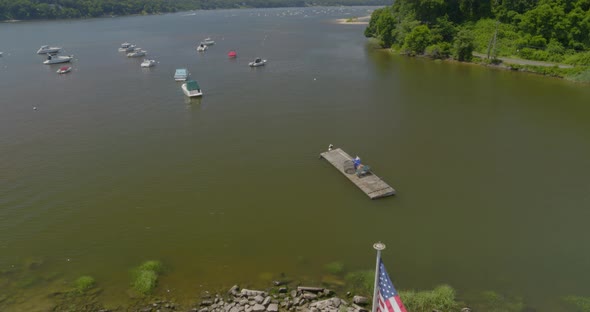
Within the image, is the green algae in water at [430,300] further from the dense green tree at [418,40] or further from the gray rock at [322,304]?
the dense green tree at [418,40]

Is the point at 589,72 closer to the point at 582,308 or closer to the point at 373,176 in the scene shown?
the point at 373,176

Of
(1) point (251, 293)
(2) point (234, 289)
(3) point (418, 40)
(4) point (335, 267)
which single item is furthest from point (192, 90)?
(3) point (418, 40)

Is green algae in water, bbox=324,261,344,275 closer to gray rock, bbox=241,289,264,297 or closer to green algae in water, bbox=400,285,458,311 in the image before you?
green algae in water, bbox=400,285,458,311

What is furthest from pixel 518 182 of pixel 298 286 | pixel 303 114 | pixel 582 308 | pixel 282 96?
pixel 282 96

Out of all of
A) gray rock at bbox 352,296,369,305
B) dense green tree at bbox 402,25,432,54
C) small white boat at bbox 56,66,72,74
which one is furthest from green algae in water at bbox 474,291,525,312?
small white boat at bbox 56,66,72,74

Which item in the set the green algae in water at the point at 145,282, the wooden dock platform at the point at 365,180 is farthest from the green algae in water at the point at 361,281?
the green algae in water at the point at 145,282

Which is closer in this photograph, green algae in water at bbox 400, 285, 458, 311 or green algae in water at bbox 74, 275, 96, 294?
green algae in water at bbox 400, 285, 458, 311
